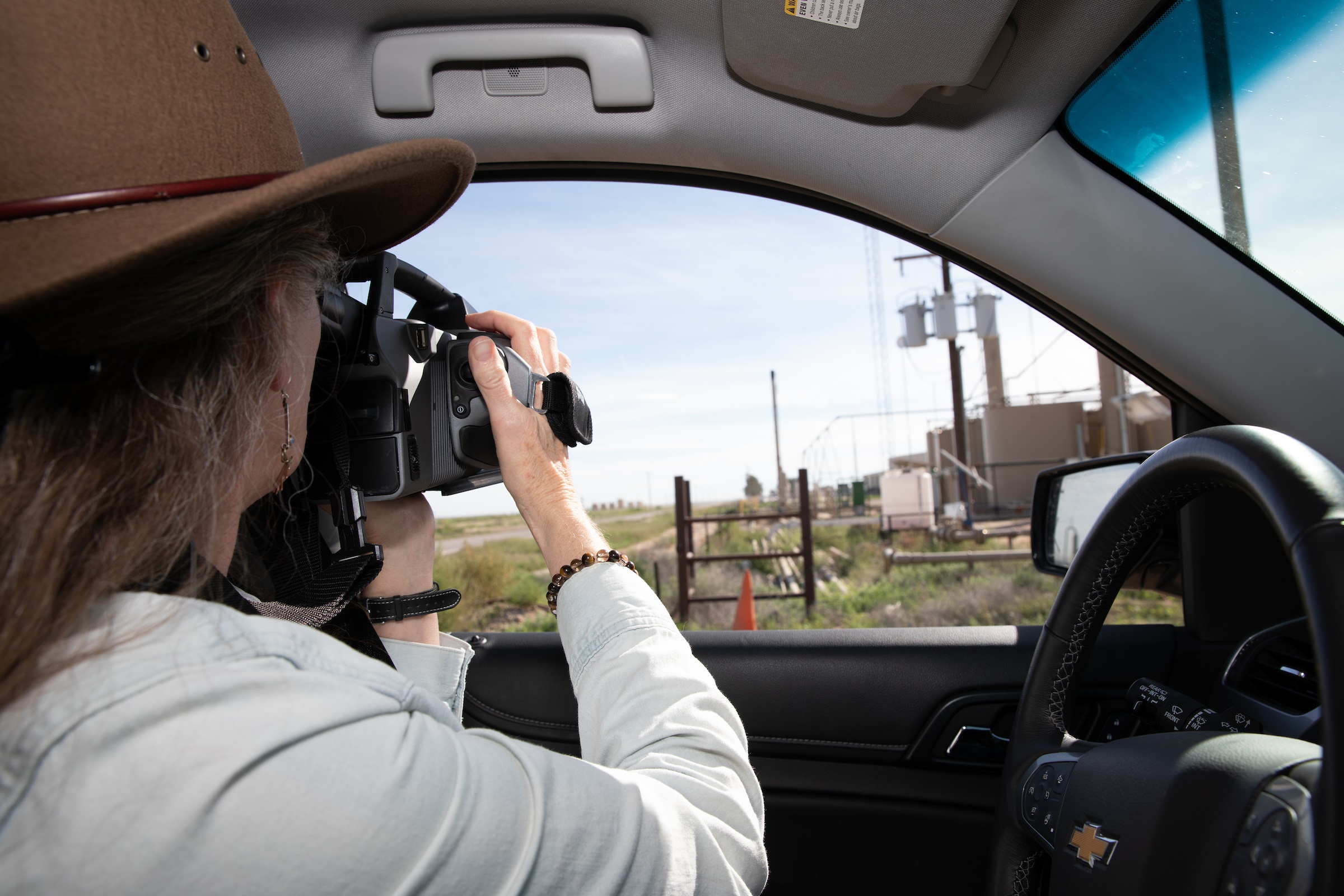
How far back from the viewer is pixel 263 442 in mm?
709

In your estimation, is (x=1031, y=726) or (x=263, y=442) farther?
(x=1031, y=726)

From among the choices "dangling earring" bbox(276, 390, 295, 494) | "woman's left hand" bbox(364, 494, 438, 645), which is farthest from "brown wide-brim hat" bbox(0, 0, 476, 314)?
"woman's left hand" bbox(364, 494, 438, 645)

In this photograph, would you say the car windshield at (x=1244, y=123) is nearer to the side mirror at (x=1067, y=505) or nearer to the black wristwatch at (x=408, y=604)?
the side mirror at (x=1067, y=505)

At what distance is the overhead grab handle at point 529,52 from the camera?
1261mm

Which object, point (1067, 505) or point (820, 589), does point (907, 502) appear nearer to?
point (820, 589)

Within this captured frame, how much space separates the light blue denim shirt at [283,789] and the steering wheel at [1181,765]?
371 mm

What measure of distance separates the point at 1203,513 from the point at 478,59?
59.3 inches

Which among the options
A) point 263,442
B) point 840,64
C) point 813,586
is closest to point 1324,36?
point 840,64

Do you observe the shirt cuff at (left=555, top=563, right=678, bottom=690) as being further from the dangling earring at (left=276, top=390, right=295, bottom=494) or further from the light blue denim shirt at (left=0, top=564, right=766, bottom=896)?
the dangling earring at (left=276, top=390, right=295, bottom=494)

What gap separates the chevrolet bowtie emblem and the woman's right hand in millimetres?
575

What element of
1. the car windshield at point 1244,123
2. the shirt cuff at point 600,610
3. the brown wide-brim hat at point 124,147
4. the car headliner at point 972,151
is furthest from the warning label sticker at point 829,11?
the shirt cuff at point 600,610

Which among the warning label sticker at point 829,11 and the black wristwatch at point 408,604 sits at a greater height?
the warning label sticker at point 829,11

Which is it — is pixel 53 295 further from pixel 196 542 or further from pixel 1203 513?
pixel 1203 513

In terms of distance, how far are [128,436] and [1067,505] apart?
64.5 inches
